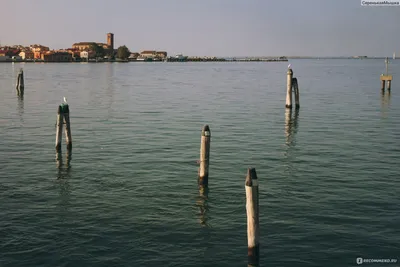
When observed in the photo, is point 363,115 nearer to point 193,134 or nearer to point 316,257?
point 193,134

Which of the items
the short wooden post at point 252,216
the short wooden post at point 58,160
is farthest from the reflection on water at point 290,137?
the short wooden post at point 58,160

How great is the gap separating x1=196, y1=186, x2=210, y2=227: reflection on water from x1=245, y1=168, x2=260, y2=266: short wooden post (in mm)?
2881

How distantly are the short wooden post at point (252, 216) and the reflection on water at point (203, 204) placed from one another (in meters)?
2.88

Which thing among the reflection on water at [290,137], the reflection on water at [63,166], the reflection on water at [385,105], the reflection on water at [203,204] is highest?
the reflection on water at [385,105]

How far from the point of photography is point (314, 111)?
42.6 m

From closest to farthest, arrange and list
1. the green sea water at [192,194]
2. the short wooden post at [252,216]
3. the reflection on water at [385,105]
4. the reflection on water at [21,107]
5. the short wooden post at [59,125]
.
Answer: the short wooden post at [252,216] < the green sea water at [192,194] < the short wooden post at [59,125] < the reflection on water at [21,107] < the reflection on water at [385,105]

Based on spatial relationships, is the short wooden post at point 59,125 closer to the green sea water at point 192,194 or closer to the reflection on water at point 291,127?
the green sea water at point 192,194

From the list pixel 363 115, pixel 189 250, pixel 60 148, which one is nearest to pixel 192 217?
pixel 189 250

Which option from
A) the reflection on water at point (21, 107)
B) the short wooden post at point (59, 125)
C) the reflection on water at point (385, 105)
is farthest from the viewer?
the reflection on water at point (385, 105)

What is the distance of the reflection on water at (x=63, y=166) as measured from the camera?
67.3ft

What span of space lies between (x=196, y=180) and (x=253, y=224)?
331 inches

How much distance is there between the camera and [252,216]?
446 inches

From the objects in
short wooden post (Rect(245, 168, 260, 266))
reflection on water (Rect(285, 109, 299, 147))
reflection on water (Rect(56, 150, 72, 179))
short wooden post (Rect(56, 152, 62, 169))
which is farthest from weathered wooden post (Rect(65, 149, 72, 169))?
short wooden post (Rect(245, 168, 260, 266))

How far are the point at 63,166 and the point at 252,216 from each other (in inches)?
507
